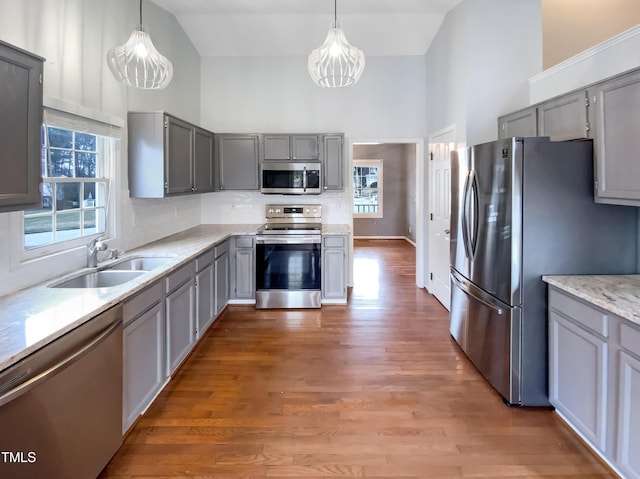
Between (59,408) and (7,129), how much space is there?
1.13 meters

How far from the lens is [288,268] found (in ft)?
15.5

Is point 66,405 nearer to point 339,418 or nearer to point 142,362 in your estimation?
point 142,362

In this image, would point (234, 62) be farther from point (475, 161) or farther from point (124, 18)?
point (475, 161)

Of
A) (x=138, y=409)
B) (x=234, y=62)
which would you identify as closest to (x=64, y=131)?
(x=138, y=409)

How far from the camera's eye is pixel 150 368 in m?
2.49

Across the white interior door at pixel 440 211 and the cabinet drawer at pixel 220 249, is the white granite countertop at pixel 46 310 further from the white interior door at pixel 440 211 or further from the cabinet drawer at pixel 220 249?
the white interior door at pixel 440 211

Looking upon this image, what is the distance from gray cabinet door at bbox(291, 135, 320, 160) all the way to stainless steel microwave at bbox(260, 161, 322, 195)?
0.43 ft

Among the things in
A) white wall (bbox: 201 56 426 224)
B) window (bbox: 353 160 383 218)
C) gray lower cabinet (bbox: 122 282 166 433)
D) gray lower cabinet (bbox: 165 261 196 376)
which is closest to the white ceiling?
white wall (bbox: 201 56 426 224)

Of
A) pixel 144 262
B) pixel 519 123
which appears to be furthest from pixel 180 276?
pixel 519 123

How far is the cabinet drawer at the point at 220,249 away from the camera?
4035 millimetres

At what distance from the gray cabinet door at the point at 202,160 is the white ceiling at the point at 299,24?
1.37 metres

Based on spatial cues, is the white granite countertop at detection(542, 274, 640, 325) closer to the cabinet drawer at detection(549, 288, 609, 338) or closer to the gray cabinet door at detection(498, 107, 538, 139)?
the cabinet drawer at detection(549, 288, 609, 338)

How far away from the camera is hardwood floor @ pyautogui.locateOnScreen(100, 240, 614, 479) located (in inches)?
80.5

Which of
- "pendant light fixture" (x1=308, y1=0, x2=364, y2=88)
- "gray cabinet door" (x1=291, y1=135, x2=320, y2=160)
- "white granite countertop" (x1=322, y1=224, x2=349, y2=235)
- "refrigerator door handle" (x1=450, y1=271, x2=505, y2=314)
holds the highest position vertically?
"pendant light fixture" (x1=308, y1=0, x2=364, y2=88)
